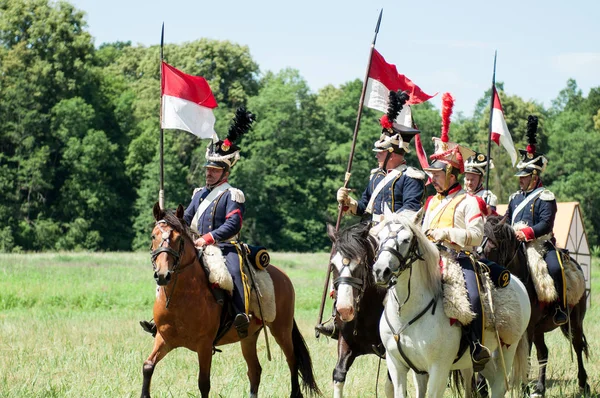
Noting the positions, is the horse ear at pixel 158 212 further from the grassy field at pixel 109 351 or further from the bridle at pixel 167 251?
the grassy field at pixel 109 351

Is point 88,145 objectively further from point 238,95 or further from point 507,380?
point 507,380

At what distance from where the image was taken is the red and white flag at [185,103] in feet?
36.0

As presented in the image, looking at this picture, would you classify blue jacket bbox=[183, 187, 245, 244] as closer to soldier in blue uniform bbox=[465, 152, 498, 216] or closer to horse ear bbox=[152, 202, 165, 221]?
horse ear bbox=[152, 202, 165, 221]

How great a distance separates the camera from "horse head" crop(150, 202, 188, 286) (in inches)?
345

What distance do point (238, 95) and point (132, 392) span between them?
53332 mm

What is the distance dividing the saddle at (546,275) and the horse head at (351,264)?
355 cm

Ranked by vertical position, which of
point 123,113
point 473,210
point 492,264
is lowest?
point 492,264

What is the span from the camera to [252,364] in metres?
10.4

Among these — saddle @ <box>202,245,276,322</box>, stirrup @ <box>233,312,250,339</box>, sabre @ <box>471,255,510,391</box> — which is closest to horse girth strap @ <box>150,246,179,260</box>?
saddle @ <box>202,245,276,322</box>

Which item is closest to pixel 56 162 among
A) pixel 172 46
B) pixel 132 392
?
pixel 172 46

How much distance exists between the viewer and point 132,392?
10.1 metres

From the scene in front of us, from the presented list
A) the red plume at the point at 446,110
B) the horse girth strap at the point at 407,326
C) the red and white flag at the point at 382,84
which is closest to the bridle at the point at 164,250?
the horse girth strap at the point at 407,326

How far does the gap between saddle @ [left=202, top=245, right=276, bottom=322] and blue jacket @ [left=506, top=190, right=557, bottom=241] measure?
3.40 meters

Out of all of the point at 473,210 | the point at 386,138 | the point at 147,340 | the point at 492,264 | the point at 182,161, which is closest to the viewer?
the point at 473,210
